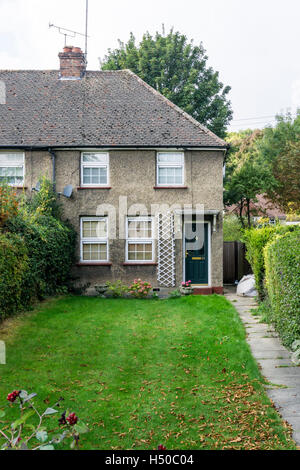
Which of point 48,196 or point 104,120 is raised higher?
point 104,120

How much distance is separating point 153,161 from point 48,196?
4139 millimetres

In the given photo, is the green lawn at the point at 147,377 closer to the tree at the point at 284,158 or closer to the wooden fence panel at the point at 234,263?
the wooden fence panel at the point at 234,263

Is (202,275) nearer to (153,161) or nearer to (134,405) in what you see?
(153,161)

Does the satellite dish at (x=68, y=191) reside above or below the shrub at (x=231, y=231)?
above

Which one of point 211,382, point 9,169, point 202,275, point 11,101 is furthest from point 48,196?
point 211,382

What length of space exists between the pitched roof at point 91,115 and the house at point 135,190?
2.7 inches

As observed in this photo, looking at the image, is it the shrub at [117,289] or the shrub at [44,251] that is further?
the shrub at [117,289]

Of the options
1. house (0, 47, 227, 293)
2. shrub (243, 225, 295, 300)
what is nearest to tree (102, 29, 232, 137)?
house (0, 47, 227, 293)

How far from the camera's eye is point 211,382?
5.86 m

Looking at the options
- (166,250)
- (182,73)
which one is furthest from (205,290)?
(182,73)

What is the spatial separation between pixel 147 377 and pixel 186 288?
7.95 meters

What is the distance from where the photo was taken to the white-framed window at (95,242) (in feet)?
49.8

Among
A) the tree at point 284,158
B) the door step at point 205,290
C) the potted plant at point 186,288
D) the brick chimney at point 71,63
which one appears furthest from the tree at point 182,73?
the potted plant at point 186,288
